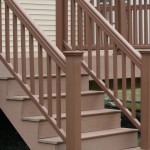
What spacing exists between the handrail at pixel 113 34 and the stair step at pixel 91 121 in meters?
0.92

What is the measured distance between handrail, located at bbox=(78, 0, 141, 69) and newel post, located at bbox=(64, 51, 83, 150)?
4.50ft

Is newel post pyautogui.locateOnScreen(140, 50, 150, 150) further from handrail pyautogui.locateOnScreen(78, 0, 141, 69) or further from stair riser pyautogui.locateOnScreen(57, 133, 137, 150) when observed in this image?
stair riser pyautogui.locateOnScreen(57, 133, 137, 150)

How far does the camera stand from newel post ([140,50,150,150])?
7945mm

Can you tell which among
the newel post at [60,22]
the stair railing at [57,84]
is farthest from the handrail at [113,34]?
the stair railing at [57,84]

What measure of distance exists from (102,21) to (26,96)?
61.0 inches

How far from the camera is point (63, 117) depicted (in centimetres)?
810

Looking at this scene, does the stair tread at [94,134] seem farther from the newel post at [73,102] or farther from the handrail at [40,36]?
the handrail at [40,36]

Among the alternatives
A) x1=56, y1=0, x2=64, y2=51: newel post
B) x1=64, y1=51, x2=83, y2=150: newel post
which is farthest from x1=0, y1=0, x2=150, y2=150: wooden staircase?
x1=56, y1=0, x2=64, y2=51: newel post

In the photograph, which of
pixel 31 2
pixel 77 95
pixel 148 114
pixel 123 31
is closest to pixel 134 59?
pixel 148 114

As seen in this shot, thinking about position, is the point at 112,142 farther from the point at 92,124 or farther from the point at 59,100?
the point at 59,100

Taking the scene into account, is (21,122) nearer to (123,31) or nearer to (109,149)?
Answer: (109,149)

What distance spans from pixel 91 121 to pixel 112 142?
0.41 metres

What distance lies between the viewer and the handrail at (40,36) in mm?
7395

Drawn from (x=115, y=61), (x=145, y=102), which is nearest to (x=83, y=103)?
(x=115, y=61)
